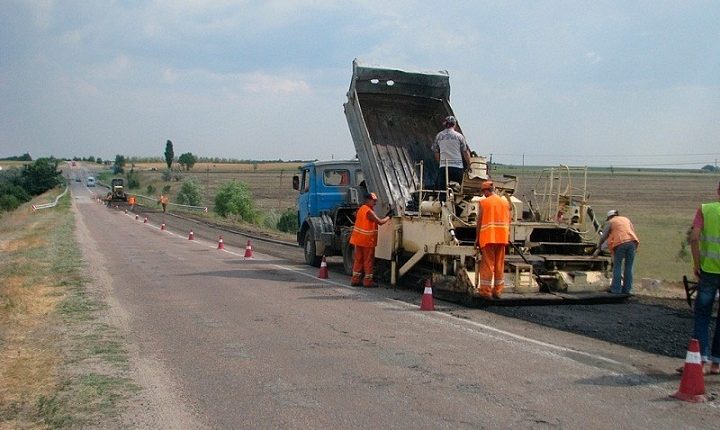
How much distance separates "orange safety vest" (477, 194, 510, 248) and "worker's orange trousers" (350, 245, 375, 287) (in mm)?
3202

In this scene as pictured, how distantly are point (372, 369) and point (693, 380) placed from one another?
275cm

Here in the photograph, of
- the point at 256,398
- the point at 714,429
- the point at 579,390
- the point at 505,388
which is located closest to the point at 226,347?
the point at 256,398

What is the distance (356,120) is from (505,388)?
878 centimetres

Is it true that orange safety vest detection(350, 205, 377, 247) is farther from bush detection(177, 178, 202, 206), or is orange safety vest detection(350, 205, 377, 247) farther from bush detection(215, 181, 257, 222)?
bush detection(177, 178, 202, 206)

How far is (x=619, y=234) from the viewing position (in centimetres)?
1179

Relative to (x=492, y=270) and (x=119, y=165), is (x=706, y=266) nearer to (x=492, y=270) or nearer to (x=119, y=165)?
(x=492, y=270)

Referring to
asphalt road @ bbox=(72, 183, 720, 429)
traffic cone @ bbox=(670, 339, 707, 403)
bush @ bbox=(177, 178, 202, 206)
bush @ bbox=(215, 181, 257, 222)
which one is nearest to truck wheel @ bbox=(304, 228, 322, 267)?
asphalt road @ bbox=(72, 183, 720, 429)

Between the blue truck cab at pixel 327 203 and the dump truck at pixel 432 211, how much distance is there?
0.09 feet

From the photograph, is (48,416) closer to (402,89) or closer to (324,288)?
(324,288)

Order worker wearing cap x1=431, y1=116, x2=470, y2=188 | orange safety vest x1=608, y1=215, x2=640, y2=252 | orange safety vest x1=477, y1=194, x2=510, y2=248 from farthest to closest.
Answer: worker wearing cap x1=431, y1=116, x2=470, y2=188 → orange safety vest x1=608, y1=215, x2=640, y2=252 → orange safety vest x1=477, y1=194, x2=510, y2=248

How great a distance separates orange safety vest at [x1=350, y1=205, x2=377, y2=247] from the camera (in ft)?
43.6

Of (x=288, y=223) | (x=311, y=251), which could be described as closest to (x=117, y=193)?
(x=288, y=223)

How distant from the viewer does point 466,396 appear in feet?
19.7

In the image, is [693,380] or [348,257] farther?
[348,257]
